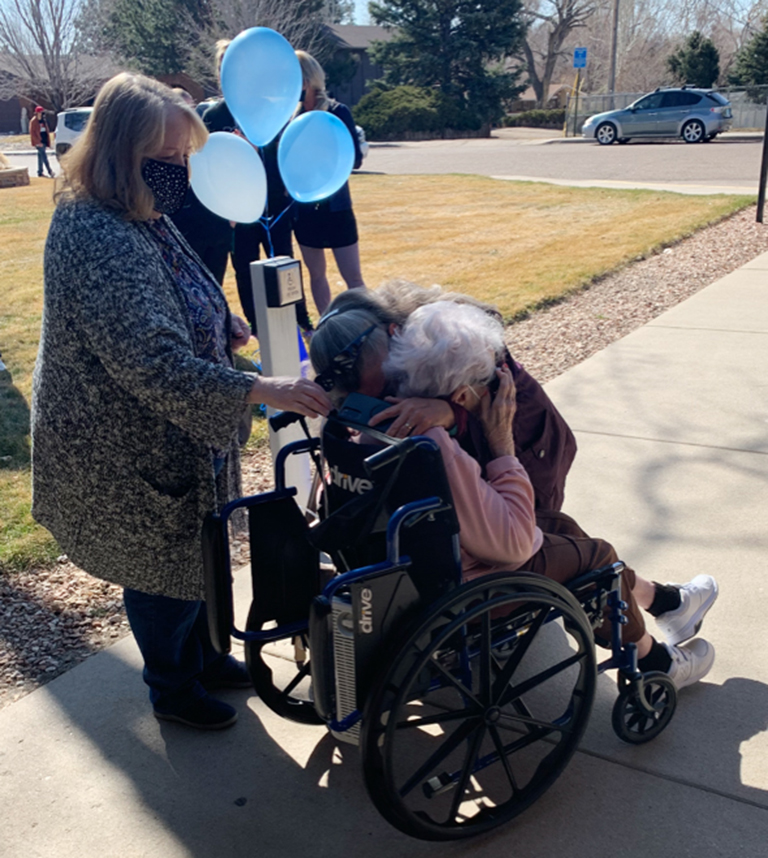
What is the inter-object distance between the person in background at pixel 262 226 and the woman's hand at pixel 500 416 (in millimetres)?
3191

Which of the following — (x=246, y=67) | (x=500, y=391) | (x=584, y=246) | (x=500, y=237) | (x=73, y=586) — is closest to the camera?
(x=500, y=391)

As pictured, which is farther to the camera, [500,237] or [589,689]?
[500,237]

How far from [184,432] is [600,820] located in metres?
1.43

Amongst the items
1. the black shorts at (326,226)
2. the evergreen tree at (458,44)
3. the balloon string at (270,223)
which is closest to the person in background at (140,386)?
the balloon string at (270,223)

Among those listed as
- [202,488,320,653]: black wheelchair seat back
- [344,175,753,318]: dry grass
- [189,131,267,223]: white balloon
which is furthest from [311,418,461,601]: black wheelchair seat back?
[344,175,753,318]: dry grass

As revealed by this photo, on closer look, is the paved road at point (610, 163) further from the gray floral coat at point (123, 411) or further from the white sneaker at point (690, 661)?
the gray floral coat at point (123, 411)

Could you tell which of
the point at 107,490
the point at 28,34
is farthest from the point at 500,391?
the point at 28,34

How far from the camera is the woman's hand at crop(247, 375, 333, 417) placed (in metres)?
2.15

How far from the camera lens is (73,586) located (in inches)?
135

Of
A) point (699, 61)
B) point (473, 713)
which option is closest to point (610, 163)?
point (473, 713)

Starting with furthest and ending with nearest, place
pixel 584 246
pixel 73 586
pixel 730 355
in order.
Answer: pixel 584 246
pixel 730 355
pixel 73 586

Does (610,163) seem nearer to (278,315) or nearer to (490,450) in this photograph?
(278,315)

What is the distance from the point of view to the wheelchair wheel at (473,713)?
188 cm

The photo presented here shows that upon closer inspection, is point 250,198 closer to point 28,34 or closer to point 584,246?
point 584,246
